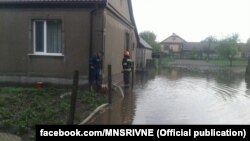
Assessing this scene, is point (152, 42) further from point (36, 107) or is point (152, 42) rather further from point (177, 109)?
point (36, 107)

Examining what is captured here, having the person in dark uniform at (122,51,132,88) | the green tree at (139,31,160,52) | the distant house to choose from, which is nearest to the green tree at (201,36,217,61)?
the distant house

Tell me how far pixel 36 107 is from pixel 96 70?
454 centimetres

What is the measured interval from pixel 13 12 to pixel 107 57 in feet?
16.4

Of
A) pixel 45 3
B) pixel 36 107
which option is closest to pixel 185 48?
pixel 45 3

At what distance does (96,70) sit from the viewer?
14.3m

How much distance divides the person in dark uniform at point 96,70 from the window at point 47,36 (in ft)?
6.99

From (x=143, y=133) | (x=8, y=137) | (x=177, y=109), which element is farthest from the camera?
(x=177, y=109)

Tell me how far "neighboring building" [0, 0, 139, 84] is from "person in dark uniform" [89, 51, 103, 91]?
2.24 feet

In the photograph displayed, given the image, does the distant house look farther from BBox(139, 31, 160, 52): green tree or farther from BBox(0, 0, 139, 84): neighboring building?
BBox(0, 0, 139, 84): neighboring building

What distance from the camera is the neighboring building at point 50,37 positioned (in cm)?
1503

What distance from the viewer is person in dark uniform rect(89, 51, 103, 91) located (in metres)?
14.3

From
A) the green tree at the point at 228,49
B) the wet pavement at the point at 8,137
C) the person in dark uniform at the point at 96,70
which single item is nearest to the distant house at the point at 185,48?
the green tree at the point at 228,49

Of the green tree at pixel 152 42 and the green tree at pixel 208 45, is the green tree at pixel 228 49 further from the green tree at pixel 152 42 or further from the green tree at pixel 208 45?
the green tree at pixel 208 45

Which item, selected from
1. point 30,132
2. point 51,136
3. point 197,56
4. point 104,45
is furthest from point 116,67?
point 197,56
